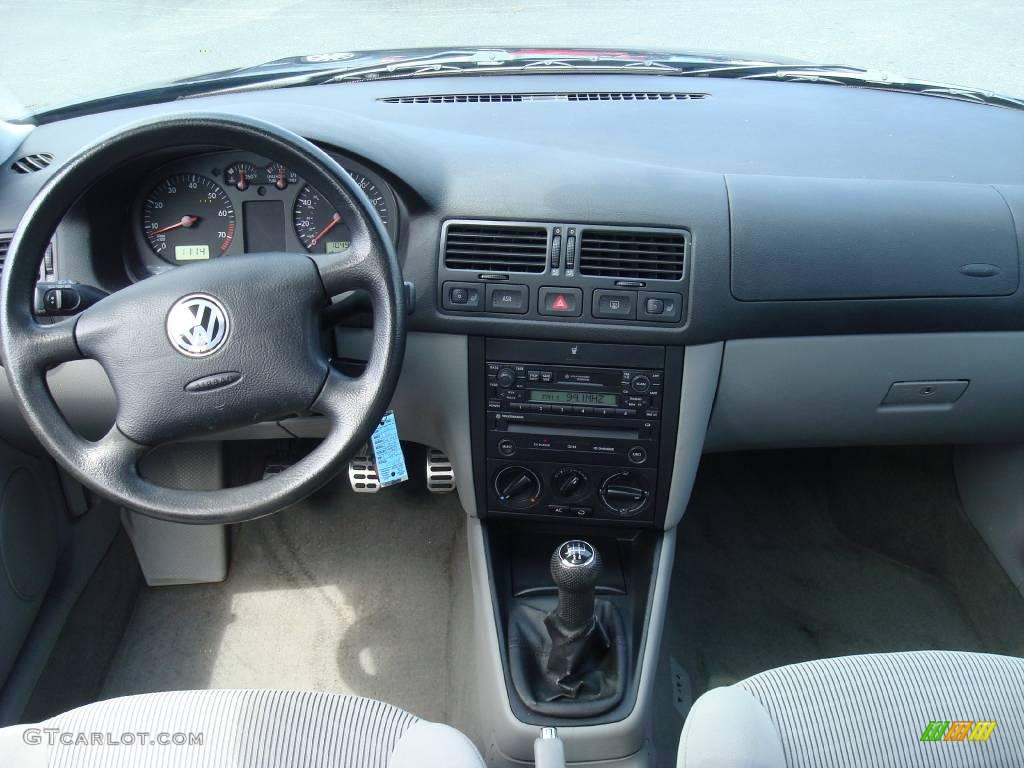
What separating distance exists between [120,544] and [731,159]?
1.95m

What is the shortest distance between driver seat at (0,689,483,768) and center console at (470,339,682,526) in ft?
2.22

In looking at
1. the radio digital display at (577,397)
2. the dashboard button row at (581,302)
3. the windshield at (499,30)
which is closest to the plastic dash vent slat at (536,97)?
the dashboard button row at (581,302)

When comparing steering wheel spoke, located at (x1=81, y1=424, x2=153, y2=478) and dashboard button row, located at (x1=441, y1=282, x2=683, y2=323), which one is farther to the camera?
dashboard button row, located at (x1=441, y1=282, x2=683, y2=323)

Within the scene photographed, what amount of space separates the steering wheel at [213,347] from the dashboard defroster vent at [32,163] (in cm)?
55

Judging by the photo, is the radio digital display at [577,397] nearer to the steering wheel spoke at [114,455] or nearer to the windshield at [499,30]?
the steering wheel spoke at [114,455]

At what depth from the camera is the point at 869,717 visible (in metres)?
1.26

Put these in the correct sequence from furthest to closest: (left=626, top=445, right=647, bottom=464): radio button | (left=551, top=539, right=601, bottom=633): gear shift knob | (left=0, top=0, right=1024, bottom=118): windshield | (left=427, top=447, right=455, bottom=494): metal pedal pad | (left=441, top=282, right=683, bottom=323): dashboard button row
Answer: (left=0, top=0, right=1024, bottom=118): windshield, (left=427, top=447, right=455, bottom=494): metal pedal pad, (left=626, top=445, right=647, bottom=464): radio button, (left=441, top=282, right=683, bottom=323): dashboard button row, (left=551, top=539, right=601, bottom=633): gear shift knob

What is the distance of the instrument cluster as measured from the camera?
66.8 inches

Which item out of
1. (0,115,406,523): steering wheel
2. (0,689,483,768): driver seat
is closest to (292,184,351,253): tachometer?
(0,115,406,523): steering wheel

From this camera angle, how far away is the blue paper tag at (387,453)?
1.86 m

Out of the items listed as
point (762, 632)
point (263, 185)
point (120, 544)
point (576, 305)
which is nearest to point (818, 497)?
point (762, 632)

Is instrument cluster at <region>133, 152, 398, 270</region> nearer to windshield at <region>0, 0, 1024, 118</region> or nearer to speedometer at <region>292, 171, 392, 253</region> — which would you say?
speedometer at <region>292, 171, 392, 253</region>

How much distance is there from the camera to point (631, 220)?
1662mm

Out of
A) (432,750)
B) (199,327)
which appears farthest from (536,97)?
(432,750)
